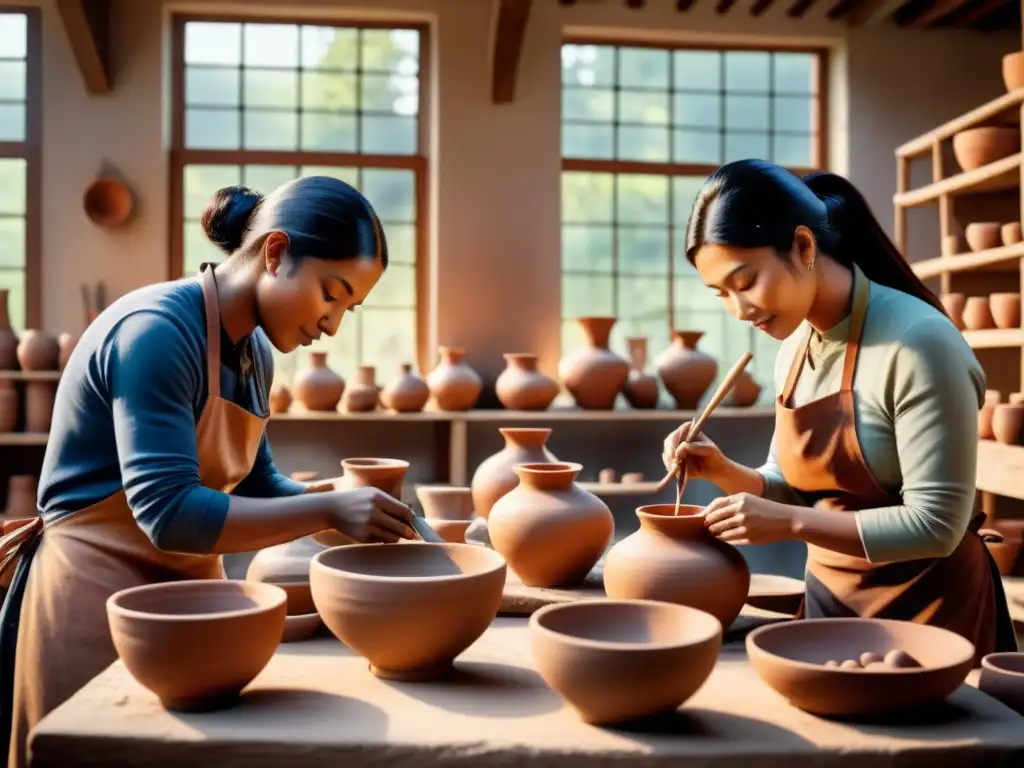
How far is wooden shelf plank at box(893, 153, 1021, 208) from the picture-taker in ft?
14.9

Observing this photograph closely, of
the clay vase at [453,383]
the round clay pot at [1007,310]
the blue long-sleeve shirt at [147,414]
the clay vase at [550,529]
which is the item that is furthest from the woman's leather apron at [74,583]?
the round clay pot at [1007,310]

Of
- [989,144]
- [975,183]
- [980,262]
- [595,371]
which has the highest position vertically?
[989,144]

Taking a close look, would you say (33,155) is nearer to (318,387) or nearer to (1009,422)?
(318,387)

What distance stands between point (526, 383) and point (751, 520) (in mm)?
4003

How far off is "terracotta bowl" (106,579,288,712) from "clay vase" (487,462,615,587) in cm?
80

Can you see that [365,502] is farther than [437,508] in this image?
No

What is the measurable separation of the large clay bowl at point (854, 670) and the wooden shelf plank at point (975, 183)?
12.0 feet

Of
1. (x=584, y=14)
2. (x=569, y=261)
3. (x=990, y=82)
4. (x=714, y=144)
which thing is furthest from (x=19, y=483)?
(x=990, y=82)

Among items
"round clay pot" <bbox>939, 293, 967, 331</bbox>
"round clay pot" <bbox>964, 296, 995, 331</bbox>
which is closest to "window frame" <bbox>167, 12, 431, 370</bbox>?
"round clay pot" <bbox>939, 293, 967, 331</bbox>

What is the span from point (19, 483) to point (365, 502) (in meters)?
4.62

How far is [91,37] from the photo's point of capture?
5.58 meters

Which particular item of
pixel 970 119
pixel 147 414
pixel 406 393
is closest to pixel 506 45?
pixel 406 393

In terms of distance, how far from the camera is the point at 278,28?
628cm

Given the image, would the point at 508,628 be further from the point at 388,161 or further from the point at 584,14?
the point at 584,14
